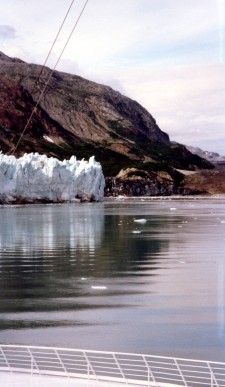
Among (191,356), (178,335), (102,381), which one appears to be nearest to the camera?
(102,381)

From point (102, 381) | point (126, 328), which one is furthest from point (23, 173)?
point (102, 381)

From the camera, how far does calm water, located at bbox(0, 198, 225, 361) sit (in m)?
23.9

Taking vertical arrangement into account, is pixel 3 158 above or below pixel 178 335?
above

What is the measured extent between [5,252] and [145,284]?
1892 cm

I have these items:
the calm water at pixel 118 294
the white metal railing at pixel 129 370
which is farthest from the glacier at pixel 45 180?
the white metal railing at pixel 129 370

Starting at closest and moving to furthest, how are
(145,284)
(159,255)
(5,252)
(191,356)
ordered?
1. (191,356)
2. (145,284)
3. (159,255)
4. (5,252)

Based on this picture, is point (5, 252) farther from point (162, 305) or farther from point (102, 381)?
point (102, 381)

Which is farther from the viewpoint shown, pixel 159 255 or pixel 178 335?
pixel 159 255

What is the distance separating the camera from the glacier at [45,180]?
14350cm

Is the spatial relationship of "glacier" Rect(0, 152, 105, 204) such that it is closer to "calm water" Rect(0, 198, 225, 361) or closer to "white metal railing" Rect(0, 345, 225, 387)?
"calm water" Rect(0, 198, 225, 361)

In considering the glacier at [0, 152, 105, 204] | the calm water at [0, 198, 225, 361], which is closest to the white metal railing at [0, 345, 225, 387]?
the calm water at [0, 198, 225, 361]

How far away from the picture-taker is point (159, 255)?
48781mm

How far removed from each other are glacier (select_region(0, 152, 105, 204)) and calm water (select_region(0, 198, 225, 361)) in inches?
3203

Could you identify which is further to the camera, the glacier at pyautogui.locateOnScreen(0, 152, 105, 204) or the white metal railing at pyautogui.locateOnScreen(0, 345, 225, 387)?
the glacier at pyautogui.locateOnScreen(0, 152, 105, 204)
